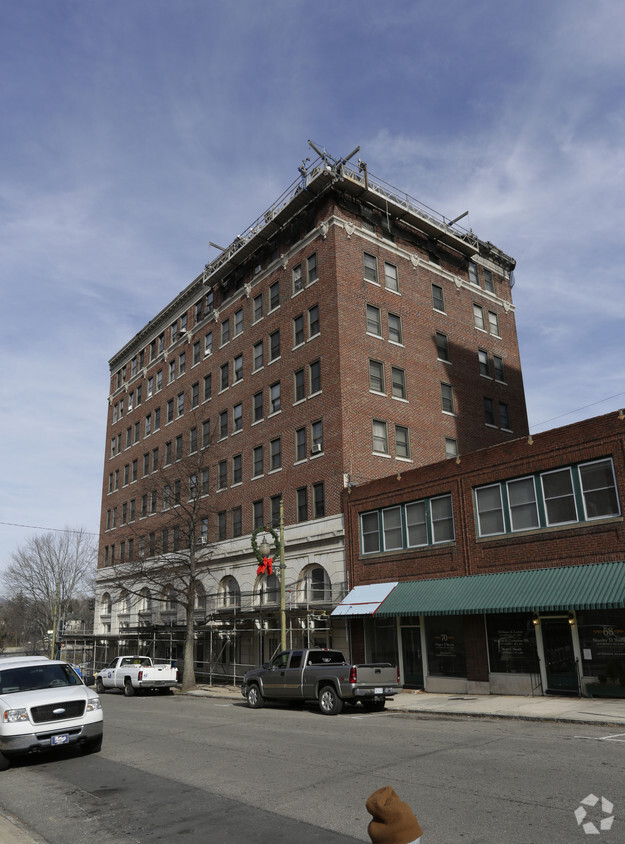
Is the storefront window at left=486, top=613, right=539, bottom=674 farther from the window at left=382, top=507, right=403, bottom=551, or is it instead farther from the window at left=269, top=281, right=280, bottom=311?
the window at left=269, top=281, right=280, bottom=311

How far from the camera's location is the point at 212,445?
41.2 m

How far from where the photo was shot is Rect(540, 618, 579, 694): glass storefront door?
2030 centimetres

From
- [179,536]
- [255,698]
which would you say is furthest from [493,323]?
[255,698]

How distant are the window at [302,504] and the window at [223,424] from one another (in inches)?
358

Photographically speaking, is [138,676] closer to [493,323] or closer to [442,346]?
[442,346]

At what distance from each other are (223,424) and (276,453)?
6.82 m

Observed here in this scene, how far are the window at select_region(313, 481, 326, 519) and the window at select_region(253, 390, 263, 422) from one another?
22.9ft

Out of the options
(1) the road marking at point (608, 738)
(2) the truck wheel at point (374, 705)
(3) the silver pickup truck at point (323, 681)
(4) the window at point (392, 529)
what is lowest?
(2) the truck wheel at point (374, 705)

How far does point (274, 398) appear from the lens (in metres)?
Answer: 36.5

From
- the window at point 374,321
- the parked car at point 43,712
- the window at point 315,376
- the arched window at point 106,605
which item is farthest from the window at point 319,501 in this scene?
the arched window at point 106,605

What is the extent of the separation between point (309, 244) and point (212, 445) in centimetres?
1344

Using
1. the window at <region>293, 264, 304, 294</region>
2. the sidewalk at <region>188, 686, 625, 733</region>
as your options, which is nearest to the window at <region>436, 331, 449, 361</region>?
the window at <region>293, 264, 304, 294</region>

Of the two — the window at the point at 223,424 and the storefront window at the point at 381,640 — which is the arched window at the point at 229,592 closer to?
the window at the point at 223,424

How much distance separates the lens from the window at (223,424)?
133 ft
